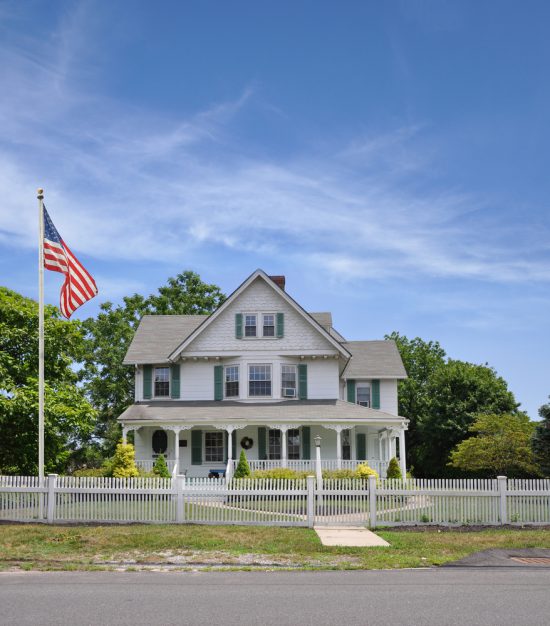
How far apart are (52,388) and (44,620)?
1983 cm

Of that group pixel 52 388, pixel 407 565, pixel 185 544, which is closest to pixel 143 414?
pixel 52 388

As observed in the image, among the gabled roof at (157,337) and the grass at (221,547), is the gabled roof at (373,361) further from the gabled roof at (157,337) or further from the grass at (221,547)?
the grass at (221,547)

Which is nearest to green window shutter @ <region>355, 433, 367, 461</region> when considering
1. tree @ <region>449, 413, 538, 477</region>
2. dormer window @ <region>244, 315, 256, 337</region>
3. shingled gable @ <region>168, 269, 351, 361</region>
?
shingled gable @ <region>168, 269, 351, 361</region>

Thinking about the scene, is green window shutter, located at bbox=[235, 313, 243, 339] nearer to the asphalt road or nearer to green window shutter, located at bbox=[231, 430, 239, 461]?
green window shutter, located at bbox=[231, 430, 239, 461]

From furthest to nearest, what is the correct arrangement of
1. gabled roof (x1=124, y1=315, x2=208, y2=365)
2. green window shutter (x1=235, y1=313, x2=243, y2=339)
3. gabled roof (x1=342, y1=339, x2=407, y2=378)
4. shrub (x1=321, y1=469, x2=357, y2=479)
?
gabled roof (x1=342, y1=339, x2=407, y2=378), gabled roof (x1=124, y1=315, x2=208, y2=365), green window shutter (x1=235, y1=313, x2=243, y2=339), shrub (x1=321, y1=469, x2=357, y2=479)

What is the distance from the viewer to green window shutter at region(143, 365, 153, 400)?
34.7 m

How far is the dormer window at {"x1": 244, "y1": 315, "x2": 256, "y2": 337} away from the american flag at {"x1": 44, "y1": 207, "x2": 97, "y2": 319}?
1321cm

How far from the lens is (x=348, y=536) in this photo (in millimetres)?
16891

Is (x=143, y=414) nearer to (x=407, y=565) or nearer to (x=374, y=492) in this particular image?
(x=374, y=492)

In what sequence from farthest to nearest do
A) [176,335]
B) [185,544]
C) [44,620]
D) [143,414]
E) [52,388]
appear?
[176,335] < [143,414] < [52,388] < [185,544] < [44,620]

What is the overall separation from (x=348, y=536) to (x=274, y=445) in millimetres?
16621

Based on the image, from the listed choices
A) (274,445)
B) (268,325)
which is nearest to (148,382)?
(268,325)

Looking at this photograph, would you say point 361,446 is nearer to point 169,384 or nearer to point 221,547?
point 169,384

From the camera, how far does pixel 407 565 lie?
13375 mm
